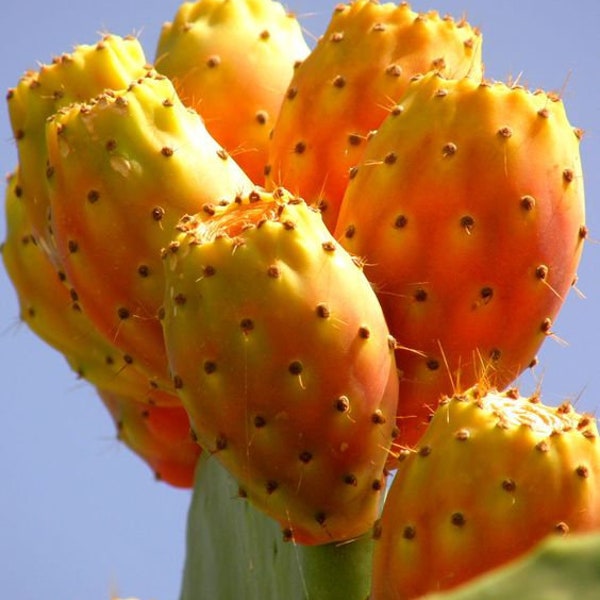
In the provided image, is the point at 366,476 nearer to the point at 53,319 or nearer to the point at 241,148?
the point at 241,148

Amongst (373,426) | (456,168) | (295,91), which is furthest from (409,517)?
(295,91)

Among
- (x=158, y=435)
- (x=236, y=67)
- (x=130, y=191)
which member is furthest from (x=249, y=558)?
(x=236, y=67)

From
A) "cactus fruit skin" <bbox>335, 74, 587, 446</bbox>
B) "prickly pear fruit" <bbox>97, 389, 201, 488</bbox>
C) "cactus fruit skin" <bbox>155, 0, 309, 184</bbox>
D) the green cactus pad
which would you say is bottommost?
the green cactus pad

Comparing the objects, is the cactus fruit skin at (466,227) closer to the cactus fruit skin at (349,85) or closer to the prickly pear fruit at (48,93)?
the cactus fruit skin at (349,85)

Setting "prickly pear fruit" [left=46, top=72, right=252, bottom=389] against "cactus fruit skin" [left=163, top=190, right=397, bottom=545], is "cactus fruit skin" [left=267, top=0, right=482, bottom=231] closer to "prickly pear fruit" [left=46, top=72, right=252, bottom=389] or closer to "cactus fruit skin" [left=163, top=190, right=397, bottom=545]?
"prickly pear fruit" [left=46, top=72, right=252, bottom=389]

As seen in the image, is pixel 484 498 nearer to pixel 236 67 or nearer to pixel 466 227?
pixel 466 227

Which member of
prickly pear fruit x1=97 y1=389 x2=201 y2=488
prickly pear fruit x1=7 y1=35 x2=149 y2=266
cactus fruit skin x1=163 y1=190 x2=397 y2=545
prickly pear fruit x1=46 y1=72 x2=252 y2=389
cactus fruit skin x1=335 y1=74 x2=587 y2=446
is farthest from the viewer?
prickly pear fruit x1=97 y1=389 x2=201 y2=488

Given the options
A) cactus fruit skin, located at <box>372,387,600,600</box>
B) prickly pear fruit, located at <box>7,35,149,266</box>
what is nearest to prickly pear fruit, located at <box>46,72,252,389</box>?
prickly pear fruit, located at <box>7,35,149,266</box>
